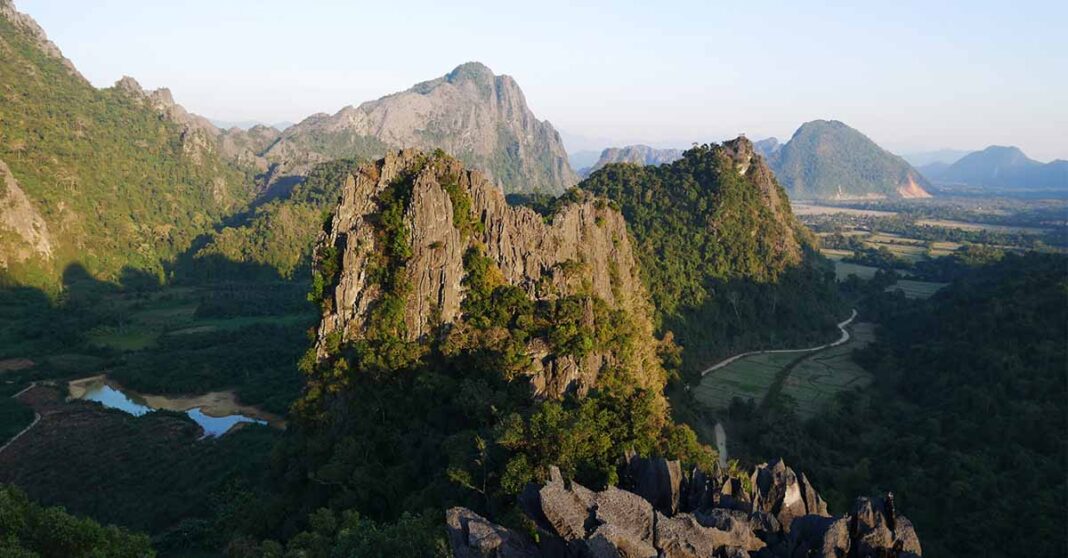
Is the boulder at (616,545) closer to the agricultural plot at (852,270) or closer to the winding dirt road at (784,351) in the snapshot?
the winding dirt road at (784,351)

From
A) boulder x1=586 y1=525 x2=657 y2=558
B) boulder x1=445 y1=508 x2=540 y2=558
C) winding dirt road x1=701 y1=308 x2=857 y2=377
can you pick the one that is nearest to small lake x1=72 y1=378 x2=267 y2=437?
winding dirt road x1=701 y1=308 x2=857 y2=377

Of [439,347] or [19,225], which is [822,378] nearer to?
[439,347]

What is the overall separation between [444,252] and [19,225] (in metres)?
105

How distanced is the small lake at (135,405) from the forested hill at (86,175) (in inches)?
1680

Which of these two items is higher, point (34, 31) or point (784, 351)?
point (34, 31)

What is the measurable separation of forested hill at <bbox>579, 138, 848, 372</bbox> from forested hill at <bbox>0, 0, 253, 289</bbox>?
98.5 meters

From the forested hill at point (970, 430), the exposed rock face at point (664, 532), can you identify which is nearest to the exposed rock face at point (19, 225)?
the forested hill at point (970, 430)

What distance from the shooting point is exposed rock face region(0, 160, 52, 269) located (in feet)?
328

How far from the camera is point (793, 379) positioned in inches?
2445

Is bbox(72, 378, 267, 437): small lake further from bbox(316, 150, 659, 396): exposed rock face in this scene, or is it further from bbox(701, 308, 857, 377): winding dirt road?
bbox(701, 308, 857, 377): winding dirt road

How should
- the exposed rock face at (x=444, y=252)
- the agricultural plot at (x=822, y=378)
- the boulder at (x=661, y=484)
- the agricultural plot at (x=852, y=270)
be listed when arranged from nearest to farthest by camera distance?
the boulder at (x=661, y=484)
the exposed rock face at (x=444, y=252)
the agricultural plot at (x=822, y=378)
the agricultural plot at (x=852, y=270)

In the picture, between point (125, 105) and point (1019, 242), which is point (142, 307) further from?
point (1019, 242)

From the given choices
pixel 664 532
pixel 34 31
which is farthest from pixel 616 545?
pixel 34 31

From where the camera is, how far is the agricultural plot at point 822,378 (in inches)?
2202
